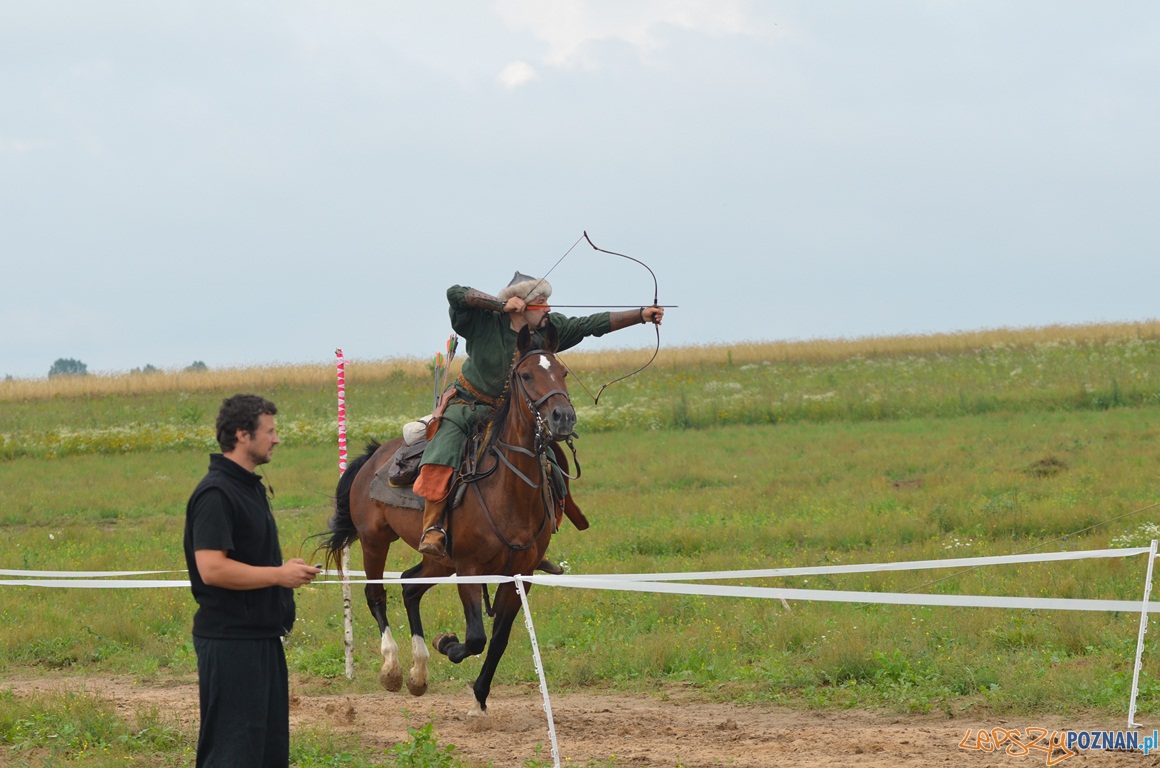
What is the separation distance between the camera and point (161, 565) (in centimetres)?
1428

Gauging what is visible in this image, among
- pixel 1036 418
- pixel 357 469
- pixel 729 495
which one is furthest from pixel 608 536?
pixel 1036 418

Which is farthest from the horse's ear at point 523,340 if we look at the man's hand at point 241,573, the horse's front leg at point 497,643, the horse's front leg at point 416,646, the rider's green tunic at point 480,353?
the man's hand at point 241,573

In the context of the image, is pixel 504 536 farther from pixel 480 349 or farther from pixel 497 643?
pixel 480 349

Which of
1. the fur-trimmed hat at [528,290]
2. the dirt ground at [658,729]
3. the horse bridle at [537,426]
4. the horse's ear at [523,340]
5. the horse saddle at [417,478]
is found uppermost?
the fur-trimmed hat at [528,290]

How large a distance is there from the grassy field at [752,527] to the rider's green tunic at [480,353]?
225 cm

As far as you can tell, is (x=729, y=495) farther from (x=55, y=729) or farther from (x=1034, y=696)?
(x=55, y=729)

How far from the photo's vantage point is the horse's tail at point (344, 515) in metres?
10.2

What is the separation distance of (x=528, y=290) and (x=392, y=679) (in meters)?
3.18

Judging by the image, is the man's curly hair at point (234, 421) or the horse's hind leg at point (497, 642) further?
the horse's hind leg at point (497, 642)

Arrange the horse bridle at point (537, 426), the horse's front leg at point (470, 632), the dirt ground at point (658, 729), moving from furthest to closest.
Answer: the horse's front leg at point (470, 632), the horse bridle at point (537, 426), the dirt ground at point (658, 729)

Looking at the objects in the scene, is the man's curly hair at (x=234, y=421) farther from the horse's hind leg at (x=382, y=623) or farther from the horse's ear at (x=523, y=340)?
the horse's hind leg at (x=382, y=623)

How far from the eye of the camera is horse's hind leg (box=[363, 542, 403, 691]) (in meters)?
8.84

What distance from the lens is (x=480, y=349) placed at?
27.9 ft

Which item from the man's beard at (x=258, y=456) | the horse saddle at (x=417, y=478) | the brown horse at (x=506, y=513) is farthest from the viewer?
the horse saddle at (x=417, y=478)
